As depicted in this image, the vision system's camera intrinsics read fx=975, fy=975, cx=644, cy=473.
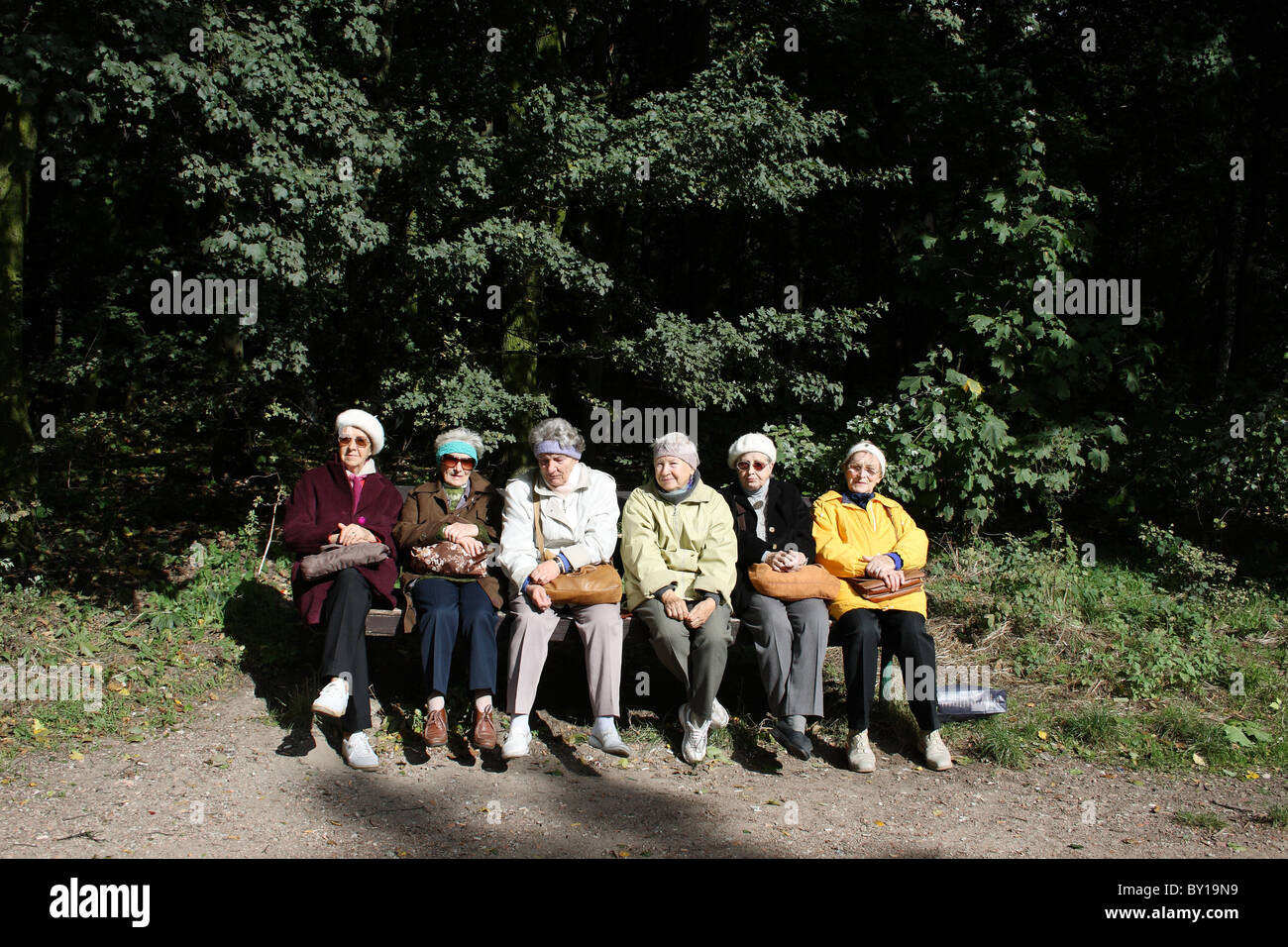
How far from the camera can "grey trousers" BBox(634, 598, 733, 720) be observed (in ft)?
14.9

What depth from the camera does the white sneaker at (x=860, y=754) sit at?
179 inches

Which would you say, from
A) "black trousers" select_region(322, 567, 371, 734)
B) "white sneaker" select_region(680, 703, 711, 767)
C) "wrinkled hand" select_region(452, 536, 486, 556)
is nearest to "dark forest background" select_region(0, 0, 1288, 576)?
"wrinkled hand" select_region(452, 536, 486, 556)

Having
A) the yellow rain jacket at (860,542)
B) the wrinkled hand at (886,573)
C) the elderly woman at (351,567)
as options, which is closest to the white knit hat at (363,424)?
the elderly woman at (351,567)

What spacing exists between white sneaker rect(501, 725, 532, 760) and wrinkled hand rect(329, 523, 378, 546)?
1.16 m

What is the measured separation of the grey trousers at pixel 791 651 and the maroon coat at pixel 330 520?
179cm

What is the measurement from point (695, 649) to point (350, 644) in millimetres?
1583

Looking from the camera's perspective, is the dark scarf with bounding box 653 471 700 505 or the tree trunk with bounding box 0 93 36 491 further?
the tree trunk with bounding box 0 93 36 491

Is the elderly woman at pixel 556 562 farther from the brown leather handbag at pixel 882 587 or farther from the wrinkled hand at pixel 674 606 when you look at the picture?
the brown leather handbag at pixel 882 587

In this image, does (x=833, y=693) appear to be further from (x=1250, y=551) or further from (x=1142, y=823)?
(x=1250, y=551)

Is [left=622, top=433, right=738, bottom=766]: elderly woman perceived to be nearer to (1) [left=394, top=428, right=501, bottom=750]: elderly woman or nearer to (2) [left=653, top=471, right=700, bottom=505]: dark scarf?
(2) [left=653, top=471, right=700, bottom=505]: dark scarf

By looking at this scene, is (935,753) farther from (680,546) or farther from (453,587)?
(453,587)
